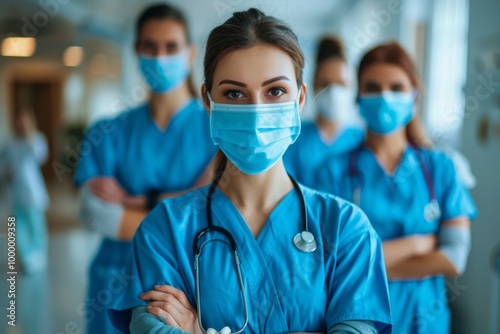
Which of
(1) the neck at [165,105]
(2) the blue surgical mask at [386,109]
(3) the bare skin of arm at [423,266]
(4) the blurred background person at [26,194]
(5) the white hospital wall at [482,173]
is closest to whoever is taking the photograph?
(3) the bare skin of arm at [423,266]

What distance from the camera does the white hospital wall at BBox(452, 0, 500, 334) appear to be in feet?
8.13

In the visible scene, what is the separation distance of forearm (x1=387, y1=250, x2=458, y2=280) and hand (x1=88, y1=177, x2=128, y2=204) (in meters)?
0.97

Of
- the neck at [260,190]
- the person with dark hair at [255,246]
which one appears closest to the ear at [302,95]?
the person with dark hair at [255,246]

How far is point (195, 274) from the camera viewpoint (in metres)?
1.04

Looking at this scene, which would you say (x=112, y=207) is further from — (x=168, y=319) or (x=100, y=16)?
(x=100, y=16)

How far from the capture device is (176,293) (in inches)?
39.9

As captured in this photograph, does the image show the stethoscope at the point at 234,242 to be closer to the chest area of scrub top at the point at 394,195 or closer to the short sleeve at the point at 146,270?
the short sleeve at the point at 146,270

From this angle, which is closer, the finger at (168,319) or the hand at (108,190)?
the finger at (168,319)

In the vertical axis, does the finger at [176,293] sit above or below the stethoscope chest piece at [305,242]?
below

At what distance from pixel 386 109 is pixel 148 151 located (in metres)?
0.86

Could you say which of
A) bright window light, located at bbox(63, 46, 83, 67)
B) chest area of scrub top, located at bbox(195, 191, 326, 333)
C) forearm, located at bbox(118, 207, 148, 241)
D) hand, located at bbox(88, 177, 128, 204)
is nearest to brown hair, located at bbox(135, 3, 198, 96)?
hand, located at bbox(88, 177, 128, 204)

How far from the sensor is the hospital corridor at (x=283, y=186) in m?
1.03

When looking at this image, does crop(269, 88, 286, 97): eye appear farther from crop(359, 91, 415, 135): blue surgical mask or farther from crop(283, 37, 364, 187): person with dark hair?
crop(283, 37, 364, 187): person with dark hair

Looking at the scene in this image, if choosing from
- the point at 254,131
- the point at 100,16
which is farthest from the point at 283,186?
the point at 100,16
